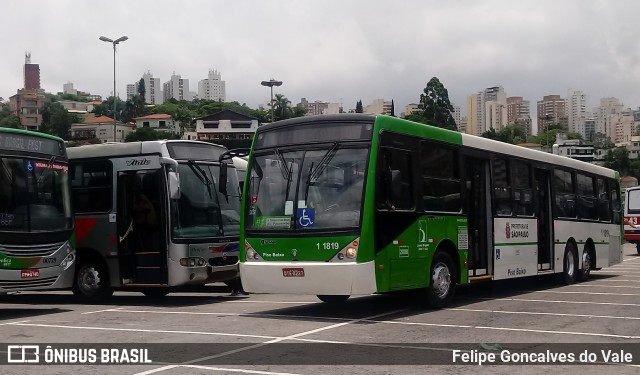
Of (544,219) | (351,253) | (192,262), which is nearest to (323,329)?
(351,253)

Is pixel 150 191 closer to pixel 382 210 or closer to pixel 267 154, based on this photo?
pixel 267 154

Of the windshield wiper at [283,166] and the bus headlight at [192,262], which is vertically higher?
the windshield wiper at [283,166]

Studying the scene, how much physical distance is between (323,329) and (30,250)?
19.6 ft

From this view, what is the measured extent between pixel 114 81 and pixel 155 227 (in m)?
36.4

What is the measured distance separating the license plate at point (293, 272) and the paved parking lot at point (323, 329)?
0.69 m

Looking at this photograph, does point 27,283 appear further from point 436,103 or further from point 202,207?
point 436,103

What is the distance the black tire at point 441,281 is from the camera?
1323cm

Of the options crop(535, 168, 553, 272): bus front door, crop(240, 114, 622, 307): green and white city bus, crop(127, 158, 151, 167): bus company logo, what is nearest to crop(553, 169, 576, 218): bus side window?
crop(535, 168, 553, 272): bus front door

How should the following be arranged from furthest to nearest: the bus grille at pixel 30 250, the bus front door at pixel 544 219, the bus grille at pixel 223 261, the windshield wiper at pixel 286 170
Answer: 1. the bus front door at pixel 544 219
2. the bus grille at pixel 223 261
3. the bus grille at pixel 30 250
4. the windshield wiper at pixel 286 170

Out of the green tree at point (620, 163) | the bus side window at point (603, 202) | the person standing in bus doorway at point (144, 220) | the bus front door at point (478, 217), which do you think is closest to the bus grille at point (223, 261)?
the person standing in bus doorway at point (144, 220)

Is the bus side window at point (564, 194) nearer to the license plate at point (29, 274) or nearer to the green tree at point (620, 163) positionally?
the license plate at point (29, 274)

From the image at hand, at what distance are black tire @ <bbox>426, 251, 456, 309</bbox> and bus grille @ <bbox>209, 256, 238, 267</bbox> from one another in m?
4.73

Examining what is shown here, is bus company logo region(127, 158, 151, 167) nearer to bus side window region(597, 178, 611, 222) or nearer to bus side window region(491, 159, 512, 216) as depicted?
bus side window region(491, 159, 512, 216)

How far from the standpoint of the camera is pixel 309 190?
1205 centimetres
